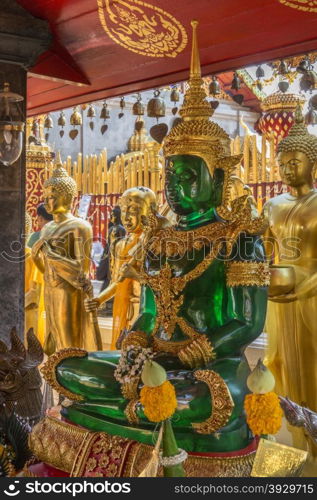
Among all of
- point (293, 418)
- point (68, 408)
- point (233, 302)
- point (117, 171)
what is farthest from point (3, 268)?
point (117, 171)

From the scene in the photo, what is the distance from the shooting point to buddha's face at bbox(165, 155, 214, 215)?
282cm

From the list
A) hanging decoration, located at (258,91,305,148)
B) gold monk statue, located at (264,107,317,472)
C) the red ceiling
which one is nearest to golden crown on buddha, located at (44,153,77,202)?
the red ceiling

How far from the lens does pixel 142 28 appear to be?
361 cm

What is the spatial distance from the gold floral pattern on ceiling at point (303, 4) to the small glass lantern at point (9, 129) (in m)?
1.27

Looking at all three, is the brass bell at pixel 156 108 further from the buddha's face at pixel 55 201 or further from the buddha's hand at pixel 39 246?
the buddha's hand at pixel 39 246

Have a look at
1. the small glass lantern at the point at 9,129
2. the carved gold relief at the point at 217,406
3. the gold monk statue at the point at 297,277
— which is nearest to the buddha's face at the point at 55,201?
the small glass lantern at the point at 9,129

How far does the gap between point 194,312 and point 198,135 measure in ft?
2.13

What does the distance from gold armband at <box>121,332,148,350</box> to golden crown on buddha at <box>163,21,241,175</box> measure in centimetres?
65

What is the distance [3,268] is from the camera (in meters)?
3.69

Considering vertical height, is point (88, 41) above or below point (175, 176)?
above

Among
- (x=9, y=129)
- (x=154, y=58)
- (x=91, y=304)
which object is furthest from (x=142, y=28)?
(x=91, y=304)

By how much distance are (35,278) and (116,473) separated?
2.95 meters

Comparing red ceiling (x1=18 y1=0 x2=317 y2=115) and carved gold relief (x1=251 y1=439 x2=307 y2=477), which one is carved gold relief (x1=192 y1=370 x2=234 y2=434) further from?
red ceiling (x1=18 y1=0 x2=317 y2=115)

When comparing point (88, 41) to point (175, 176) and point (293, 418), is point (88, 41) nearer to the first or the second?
point (175, 176)
